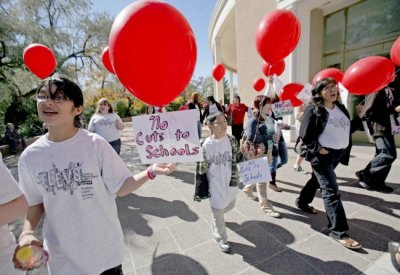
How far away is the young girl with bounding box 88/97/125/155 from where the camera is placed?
4047mm

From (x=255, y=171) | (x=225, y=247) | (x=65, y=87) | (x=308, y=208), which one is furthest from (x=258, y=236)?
(x=65, y=87)

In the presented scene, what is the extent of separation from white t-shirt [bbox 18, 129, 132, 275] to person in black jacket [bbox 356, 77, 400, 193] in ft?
13.0

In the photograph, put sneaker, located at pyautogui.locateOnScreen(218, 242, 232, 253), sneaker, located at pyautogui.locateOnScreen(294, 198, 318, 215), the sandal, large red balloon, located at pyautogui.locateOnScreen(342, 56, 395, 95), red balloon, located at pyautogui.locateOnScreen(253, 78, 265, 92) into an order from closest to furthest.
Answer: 1. the sandal
2. sneaker, located at pyautogui.locateOnScreen(218, 242, 232, 253)
3. large red balloon, located at pyautogui.locateOnScreen(342, 56, 395, 95)
4. sneaker, located at pyautogui.locateOnScreen(294, 198, 318, 215)
5. red balloon, located at pyautogui.locateOnScreen(253, 78, 265, 92)

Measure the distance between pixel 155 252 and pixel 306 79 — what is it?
644 cm

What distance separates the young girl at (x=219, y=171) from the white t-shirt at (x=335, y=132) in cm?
101

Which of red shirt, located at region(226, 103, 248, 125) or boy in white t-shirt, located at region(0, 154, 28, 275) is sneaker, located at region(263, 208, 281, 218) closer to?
boy in white t-shirt, located at region(0, 154, 28, 275)

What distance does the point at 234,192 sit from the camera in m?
2.52

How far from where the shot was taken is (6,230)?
4.02 feet

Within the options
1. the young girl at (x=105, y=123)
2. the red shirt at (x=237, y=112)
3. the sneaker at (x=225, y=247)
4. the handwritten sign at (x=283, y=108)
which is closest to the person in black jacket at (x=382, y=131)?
the handwritten sign at (x=283, y=108)

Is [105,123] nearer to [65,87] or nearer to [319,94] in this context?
[65,87]

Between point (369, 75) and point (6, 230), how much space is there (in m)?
3.92

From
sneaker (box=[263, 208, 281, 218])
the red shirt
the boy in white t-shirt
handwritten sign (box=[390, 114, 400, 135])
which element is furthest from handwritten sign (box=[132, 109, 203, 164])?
the red shirt

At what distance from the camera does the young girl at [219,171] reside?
2445 millimetres

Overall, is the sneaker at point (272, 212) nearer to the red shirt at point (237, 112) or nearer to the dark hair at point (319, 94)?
the dark hair at point (319, 94)
